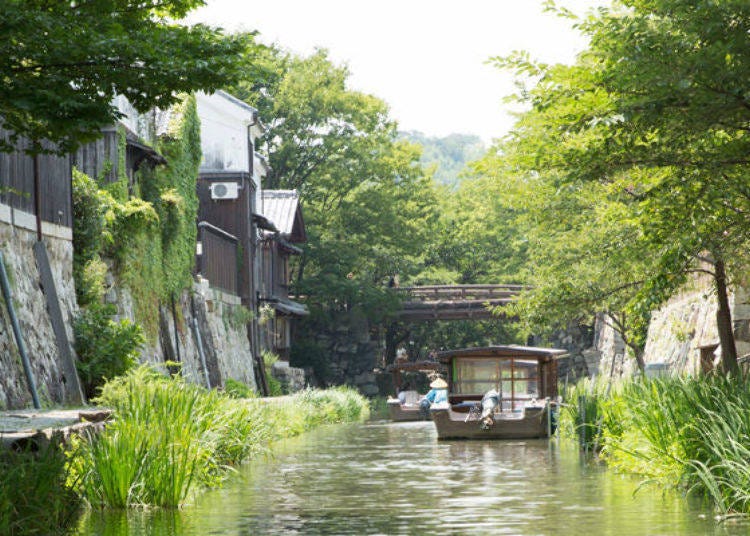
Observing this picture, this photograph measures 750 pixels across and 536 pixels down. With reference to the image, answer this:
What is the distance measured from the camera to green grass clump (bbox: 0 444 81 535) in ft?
32.7

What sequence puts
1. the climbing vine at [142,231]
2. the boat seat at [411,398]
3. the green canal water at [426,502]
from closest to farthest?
the green canal water at [426,502] → the climbing vine at [142,231] → the boat seat at [411,398]

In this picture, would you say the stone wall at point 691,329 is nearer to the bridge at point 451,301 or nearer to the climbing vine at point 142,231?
the climbing vine at point 142,231

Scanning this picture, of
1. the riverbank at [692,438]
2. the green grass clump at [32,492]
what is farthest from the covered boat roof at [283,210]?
the green grass clump at [32,492]

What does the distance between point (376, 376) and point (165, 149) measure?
37792 millimetres

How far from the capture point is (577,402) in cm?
2703

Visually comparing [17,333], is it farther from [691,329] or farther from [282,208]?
[282,208]

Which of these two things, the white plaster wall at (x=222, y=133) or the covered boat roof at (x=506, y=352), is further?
the white plaster wall at (x=222, y=133)

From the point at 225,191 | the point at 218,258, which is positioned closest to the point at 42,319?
the point at 218,258

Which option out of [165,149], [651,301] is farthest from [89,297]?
[651,301]

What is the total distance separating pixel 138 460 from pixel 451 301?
53.2 meters

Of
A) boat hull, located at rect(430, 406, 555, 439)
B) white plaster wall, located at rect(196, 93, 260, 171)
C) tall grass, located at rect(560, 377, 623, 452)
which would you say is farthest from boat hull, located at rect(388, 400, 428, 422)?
tall grass, located at rect(560, 377, 623, 452)

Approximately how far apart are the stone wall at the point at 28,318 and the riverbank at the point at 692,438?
9.24 metres

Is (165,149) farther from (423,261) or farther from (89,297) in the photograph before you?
(423,261)

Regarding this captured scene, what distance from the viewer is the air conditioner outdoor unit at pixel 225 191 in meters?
46.1
